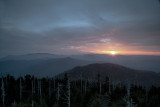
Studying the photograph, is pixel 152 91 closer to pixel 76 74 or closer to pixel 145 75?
pixel 76 74

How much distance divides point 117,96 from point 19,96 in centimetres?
3564

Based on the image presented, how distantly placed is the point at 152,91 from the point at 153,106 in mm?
17188

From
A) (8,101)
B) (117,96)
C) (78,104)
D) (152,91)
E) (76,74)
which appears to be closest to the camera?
(78,104)

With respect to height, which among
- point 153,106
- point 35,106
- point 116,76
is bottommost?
point 116,76

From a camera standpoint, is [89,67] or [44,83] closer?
[44,83]

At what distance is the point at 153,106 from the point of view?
3756cm

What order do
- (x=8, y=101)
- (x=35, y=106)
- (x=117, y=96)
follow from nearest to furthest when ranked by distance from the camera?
(x=35, y=106) → (x=8, y=101) → (x=117, y=96)

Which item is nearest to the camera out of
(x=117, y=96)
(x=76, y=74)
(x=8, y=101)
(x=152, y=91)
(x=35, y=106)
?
(x=35, y=106)

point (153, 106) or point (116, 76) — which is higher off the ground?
point (153, 106)

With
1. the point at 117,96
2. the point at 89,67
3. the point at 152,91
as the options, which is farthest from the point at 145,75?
the point at 117,96

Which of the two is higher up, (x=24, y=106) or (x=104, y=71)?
(x=24, y=106)

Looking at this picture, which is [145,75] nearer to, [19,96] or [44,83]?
[44,83]

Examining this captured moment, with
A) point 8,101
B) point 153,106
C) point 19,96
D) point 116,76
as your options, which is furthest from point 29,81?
point 116,76

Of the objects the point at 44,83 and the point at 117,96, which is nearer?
the point at 117,96
